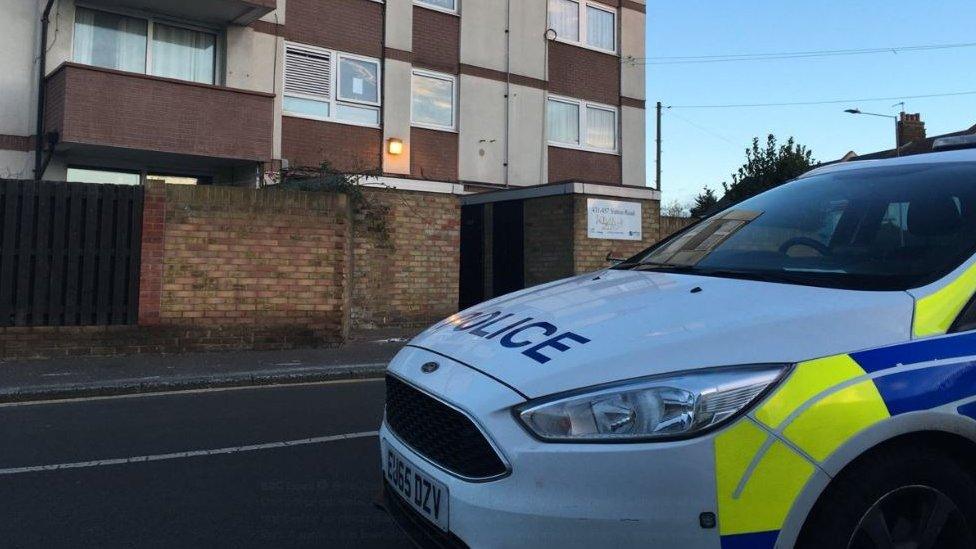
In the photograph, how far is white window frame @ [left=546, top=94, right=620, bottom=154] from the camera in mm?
18406

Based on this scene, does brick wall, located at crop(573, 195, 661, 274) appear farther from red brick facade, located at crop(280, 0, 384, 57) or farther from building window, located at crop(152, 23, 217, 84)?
building window, located at crop(152, 23, 217, 84)

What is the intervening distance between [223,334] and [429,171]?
744 centimetres

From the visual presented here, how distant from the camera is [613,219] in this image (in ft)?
44.7

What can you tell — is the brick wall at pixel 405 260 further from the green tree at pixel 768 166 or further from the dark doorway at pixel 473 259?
the green tree at pixel 768 166

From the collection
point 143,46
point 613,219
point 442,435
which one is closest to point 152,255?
point 143,46

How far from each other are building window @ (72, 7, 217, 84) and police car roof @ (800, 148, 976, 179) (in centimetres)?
1242

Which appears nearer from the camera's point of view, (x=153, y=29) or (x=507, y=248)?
(x=153, y=29)

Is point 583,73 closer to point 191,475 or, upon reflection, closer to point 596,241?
point 596,241

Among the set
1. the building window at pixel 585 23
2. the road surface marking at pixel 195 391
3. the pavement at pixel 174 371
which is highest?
the building window at pixel 585 23

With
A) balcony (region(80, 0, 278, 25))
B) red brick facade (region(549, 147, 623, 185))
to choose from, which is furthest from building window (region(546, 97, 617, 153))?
balcony (region(80, 0, 278, 25))

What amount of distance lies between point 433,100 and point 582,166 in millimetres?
4288

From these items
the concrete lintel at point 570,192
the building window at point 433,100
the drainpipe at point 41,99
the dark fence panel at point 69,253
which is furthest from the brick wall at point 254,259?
the building window at point 433,100

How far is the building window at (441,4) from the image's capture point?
16420 millimetres

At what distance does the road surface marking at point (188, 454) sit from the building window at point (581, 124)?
45.1ft
